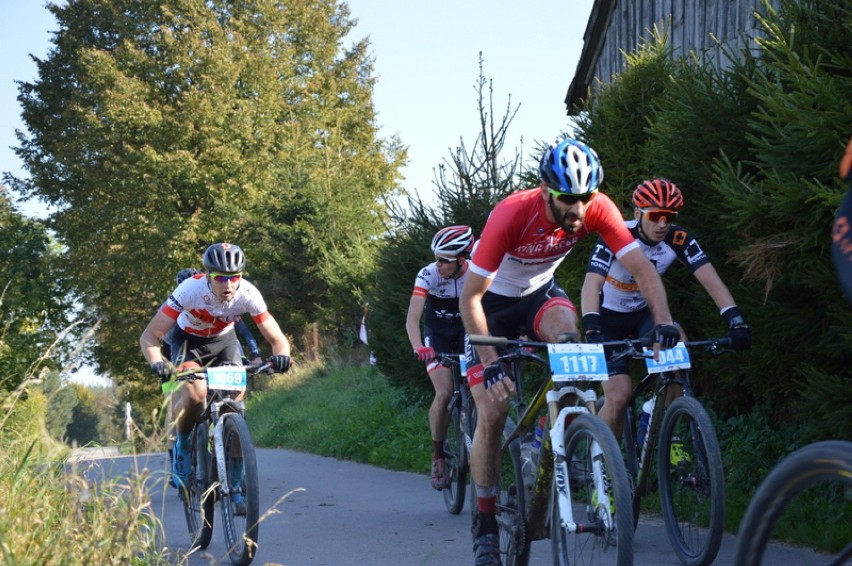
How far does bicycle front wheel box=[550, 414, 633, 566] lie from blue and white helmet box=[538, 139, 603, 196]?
3.46ft

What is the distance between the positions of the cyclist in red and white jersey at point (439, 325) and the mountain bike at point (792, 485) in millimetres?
6040

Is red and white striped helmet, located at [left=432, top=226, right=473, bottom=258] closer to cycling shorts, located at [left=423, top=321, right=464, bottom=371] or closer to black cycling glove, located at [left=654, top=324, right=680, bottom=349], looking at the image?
cycling shorts, located at [left=423, top=321, right=464, bottom=371]

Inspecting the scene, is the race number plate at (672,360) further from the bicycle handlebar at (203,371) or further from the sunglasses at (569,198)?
the bicycle handlebar at (203,371)

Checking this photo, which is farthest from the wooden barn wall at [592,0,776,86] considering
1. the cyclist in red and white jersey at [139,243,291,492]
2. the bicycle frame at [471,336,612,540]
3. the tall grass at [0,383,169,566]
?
the tall grass at [0,383,169,566]

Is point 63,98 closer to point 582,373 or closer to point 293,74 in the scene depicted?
point 293,74

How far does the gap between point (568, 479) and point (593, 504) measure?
208mm

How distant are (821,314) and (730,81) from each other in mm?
2016

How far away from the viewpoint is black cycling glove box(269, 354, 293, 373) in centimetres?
775

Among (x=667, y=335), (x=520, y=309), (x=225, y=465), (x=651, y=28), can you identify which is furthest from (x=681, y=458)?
(x=651, y=28)

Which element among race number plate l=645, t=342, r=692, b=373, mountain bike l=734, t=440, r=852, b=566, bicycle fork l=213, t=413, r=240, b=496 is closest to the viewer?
mountain bike l=734, t=440, r=852, b=566

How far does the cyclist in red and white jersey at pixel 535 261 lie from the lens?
17.0 ft

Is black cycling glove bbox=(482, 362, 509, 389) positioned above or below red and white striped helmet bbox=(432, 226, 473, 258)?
below

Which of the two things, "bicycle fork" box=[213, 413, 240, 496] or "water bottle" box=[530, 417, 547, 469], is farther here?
"bicycle fork" box=[213, 413, 240, 496]

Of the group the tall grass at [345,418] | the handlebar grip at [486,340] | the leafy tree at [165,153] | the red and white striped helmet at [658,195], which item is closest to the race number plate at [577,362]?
the handlebar grip at [486,340]
